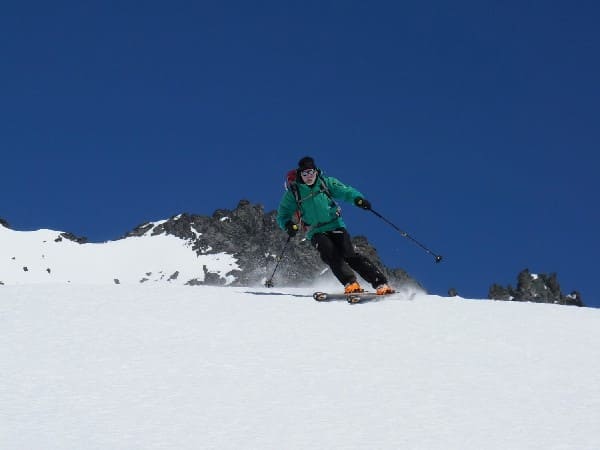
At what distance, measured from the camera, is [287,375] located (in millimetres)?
7062

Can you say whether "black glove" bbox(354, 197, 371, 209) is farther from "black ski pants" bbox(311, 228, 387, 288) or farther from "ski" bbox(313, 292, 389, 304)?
"ski" bbox(313, 292, 389, 304)

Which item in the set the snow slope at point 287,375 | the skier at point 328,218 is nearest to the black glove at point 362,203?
the skier at point 328,218

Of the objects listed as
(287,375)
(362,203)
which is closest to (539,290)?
(362,203)

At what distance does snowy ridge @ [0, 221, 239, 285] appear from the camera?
6811 inches

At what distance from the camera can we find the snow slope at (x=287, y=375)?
575cm

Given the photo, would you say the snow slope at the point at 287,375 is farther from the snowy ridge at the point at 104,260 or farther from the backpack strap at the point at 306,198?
the snowy ridge at the point at 104,260

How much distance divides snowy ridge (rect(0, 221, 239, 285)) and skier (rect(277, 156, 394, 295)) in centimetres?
15590

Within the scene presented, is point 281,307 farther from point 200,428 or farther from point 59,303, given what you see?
point 200,428

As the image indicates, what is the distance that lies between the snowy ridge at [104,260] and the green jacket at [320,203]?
156 m

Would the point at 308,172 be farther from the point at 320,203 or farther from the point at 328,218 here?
the point at 328,218

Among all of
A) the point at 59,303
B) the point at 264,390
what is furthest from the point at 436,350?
the point at 59,303

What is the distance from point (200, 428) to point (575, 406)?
10.8ft

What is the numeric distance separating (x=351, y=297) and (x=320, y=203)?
6.39 feet

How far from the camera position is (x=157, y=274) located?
579ft
